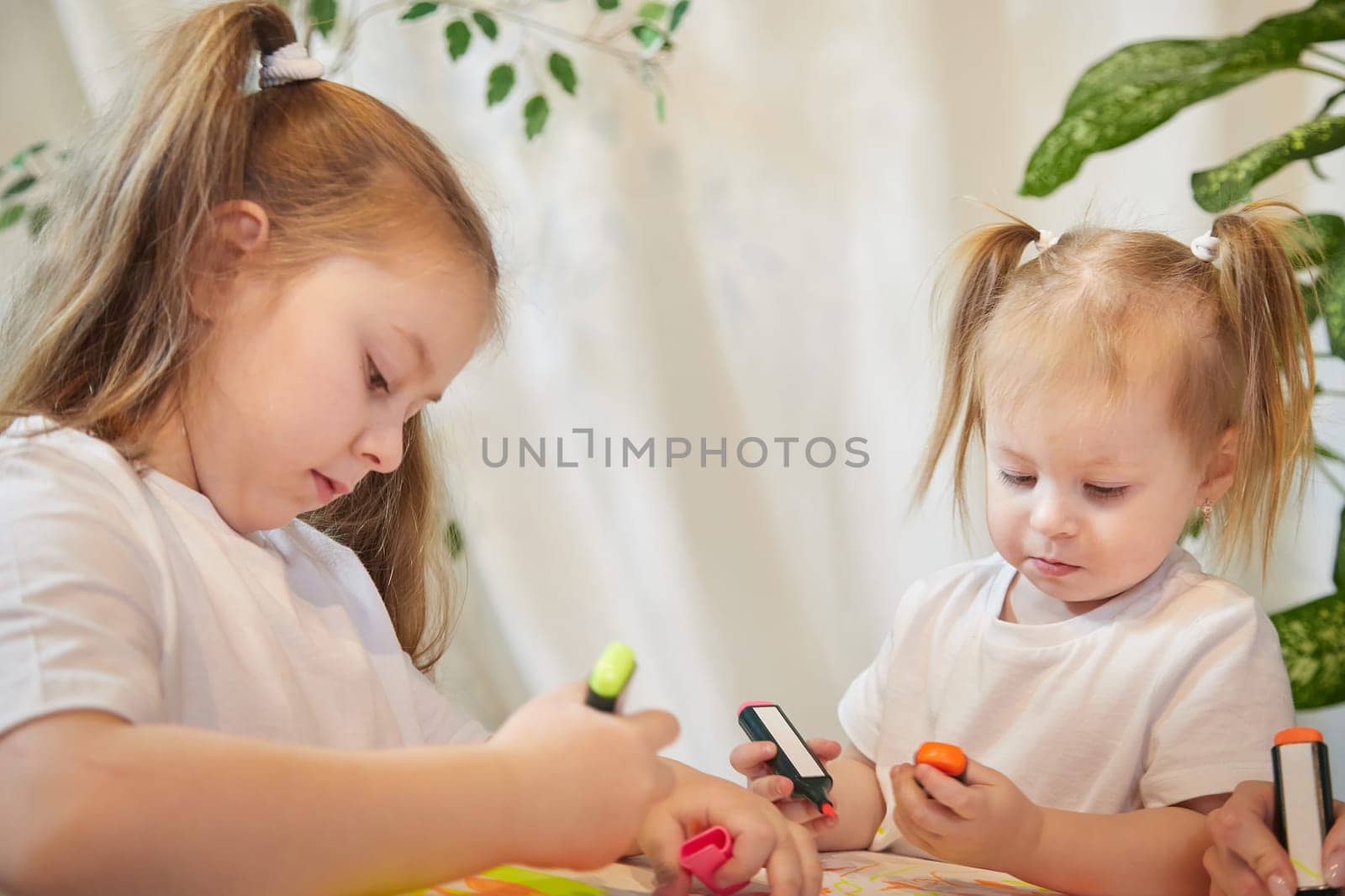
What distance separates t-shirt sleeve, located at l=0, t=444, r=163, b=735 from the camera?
1.67ft

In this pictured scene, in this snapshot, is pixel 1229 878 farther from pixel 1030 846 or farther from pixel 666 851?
pixel 666 851

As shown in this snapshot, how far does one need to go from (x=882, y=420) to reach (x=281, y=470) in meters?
0.85

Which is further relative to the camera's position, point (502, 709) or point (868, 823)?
point (502, 709)

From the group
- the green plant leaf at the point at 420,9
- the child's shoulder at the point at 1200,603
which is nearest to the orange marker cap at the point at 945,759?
the child's shoulder at the point at 1200,603

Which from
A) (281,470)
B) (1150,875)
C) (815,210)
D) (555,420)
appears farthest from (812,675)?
(281,470)

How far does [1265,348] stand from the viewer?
2.94ft

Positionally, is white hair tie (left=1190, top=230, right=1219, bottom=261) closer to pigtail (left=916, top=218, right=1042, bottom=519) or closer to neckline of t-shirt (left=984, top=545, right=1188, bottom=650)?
pigtail (left=916, top=218, right=1042, bottom=519)

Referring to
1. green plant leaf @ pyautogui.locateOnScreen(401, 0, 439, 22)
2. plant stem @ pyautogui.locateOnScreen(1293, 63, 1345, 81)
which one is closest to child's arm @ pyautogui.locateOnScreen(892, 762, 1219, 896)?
plant stem @ pyautogui.locateOnScreen(1293, 63, 1345, 81)

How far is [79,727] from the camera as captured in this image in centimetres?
50

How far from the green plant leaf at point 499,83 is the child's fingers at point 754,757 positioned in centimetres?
84

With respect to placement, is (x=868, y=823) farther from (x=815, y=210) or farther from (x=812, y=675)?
(x=815, y=210)

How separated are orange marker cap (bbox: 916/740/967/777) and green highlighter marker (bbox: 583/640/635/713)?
0.93ft

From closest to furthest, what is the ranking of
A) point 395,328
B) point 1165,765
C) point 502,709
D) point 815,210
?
1. point 395,328
2. point 1165,765
3. point 815,210
4. point 502,709

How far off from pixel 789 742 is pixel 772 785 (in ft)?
0.14
